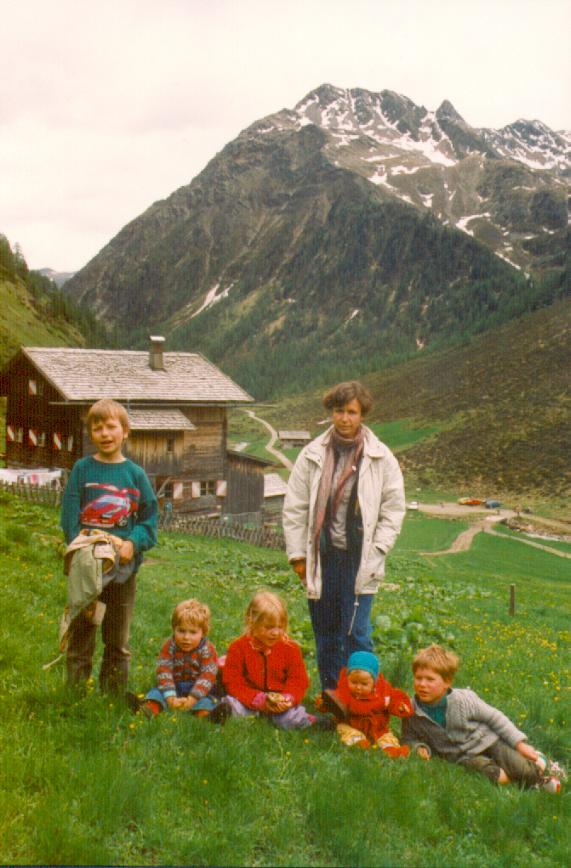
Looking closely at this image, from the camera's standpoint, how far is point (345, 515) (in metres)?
6.75

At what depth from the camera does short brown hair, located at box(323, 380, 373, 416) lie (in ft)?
22.1

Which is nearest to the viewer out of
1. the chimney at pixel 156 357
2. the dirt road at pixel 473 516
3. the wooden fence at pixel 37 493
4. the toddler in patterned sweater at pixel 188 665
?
the toddler in patterned sweater at pixel 188 665

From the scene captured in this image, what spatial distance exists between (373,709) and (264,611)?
4.38 ft

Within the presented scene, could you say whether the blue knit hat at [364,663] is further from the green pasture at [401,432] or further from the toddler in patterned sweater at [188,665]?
the green pasture at [401,432]

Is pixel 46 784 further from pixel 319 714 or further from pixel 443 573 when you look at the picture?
pixel 443 573

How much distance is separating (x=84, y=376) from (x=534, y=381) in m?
97.7

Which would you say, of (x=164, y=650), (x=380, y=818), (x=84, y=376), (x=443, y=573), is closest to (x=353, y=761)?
(x=380, y=818)

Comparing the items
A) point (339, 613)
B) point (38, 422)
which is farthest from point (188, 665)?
point (38, 422)

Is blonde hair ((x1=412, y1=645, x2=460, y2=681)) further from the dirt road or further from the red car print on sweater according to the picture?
the dirt road

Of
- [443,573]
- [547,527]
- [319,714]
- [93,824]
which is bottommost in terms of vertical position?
[547,527]

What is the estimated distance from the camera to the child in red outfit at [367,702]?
6.32 metres

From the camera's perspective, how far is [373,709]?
6395mm

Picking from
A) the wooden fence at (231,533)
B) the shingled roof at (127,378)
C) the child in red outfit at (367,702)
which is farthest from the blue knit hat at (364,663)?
the shingled roof at (127,378)

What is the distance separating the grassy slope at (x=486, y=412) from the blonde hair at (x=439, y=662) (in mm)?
77333
